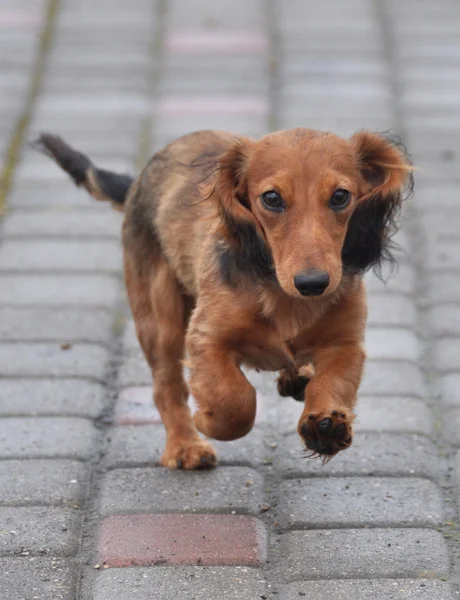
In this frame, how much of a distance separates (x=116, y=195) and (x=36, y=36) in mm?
4583

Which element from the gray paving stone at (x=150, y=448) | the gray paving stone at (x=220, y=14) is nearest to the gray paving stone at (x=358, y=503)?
the gray paving stone at (x=150, y=448)

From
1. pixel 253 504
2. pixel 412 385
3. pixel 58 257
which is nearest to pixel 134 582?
pixel 253 504

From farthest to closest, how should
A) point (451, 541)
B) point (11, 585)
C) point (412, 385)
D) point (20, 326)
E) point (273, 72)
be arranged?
point (273, 72) → point (20, 326) → point (412, 385) → point (451, 541) → point (11, 585)

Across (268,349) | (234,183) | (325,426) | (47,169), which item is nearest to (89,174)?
(234,183)

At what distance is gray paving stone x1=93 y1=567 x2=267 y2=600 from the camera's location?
3.43 meters

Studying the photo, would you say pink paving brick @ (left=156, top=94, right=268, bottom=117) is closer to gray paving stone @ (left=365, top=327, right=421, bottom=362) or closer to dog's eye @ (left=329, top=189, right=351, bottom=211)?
gray paving stone @ (left=365, top=327, right=421, bottom=362)

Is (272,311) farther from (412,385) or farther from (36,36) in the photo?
(36,36)

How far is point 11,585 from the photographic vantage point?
136 inches

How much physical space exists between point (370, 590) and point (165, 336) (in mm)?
1412

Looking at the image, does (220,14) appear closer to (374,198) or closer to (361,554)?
(374,198)

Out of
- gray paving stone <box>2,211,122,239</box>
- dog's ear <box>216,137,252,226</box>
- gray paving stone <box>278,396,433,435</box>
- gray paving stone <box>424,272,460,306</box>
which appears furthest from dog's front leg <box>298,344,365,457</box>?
gray paving stone <box>2,211,122,239</box>

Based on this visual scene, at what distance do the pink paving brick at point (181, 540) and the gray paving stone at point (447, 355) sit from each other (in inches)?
56.5

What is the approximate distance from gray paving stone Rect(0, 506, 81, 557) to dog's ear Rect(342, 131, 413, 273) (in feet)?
3.84

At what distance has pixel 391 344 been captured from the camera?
5.27 meters
